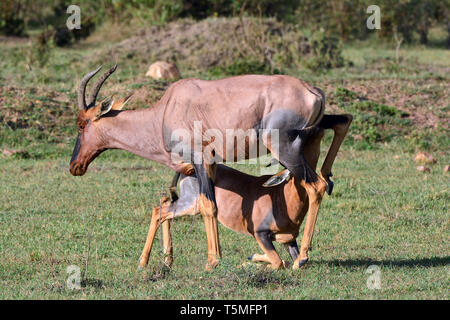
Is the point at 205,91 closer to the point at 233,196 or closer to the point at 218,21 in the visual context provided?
the point at 233,196

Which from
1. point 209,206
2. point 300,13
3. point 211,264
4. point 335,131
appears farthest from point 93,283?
point 300,13

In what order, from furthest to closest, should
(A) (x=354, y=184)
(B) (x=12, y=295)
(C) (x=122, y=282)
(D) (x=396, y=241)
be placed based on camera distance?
1. (A) (x=354, y=184)
2. (D) (x=396, y=241)
3. (C) (x=122, y=282)
4. (B) (x=12, y=295)

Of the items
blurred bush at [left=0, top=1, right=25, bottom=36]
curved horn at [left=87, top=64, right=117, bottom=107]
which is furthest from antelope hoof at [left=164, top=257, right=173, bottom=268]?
blurred bush at [left=0, top=1, right=25, bottom=36]

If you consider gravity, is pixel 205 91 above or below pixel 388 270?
above

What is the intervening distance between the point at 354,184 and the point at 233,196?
3964 millimetres

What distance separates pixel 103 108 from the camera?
7.55 m

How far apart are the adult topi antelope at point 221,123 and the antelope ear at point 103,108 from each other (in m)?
0.17

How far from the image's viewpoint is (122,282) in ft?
22.0

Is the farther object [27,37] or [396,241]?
[27,37]

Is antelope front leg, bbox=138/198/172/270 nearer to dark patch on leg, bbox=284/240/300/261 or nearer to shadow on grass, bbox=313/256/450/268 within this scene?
dark patch on leg, bbox=284/240/300/261

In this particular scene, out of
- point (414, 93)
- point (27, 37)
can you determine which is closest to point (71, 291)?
point (414, 93)

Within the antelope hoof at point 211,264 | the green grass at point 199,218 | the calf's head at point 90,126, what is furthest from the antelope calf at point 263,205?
the calf's head at point 90,126

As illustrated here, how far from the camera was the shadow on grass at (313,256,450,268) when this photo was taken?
7305 millimetres

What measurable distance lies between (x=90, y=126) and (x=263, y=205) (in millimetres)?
1704
